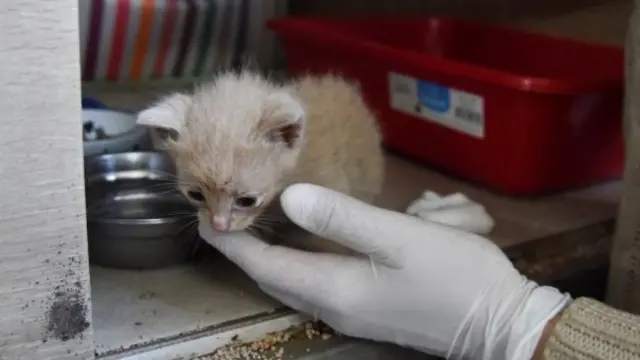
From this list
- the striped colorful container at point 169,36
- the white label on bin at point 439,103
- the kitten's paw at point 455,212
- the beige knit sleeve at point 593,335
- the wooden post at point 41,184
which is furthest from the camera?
the striped colorful container at point 169,36

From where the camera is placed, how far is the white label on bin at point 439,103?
127 centimetres

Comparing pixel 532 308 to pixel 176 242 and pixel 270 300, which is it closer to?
pixel 270 300

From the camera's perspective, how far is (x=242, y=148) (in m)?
0.92

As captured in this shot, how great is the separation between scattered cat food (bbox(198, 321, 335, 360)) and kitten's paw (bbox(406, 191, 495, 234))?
0.25m

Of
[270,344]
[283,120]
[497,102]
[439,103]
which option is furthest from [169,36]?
[270,344]

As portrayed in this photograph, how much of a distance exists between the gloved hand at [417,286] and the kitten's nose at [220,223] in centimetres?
9

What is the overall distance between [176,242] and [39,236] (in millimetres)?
322

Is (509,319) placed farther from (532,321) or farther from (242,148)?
(242,148)

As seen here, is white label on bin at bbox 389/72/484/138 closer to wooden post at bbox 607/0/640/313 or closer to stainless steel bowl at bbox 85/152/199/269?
wooden post at bbox 607/0/640/313

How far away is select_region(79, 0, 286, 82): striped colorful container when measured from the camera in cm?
172

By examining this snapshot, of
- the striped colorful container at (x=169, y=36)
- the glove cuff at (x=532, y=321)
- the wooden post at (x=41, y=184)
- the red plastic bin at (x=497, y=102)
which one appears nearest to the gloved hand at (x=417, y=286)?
the glove cuff at (x=532, y=321)

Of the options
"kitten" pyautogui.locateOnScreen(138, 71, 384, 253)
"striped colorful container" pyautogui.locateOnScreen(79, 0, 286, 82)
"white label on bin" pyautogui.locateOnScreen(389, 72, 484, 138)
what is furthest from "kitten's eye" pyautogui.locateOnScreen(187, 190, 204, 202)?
"striped colorful container" pyautogui.locateOnScreen(79, 0, 286, 82)

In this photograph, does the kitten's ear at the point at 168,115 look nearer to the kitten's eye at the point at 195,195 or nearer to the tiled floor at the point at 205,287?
the kitten's eye at the point at 195,195

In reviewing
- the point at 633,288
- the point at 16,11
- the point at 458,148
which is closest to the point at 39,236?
the point at 16,11
